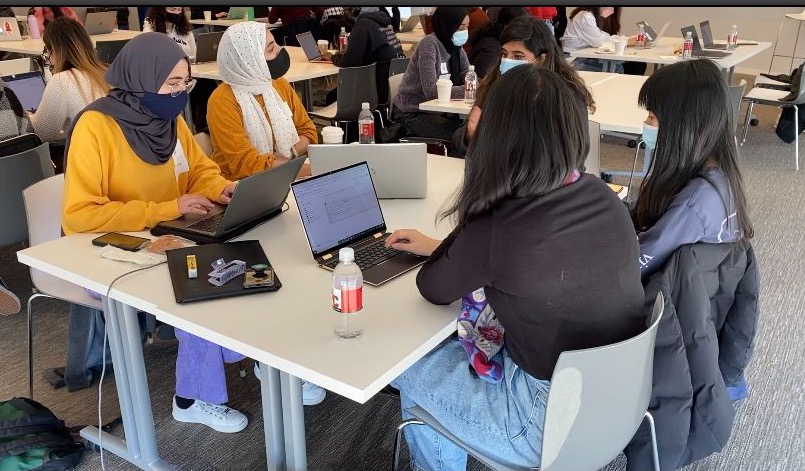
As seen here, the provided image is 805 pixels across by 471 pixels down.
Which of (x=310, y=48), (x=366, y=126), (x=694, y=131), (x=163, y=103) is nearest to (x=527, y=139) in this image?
(x=694, y=131)

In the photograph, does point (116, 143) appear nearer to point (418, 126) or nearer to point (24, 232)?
point (24, 232)

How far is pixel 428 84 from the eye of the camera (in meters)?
3.88

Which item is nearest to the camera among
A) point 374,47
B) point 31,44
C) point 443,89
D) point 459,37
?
point 443,89

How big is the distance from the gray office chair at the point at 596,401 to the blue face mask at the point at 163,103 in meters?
1.40

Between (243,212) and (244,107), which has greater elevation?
(244,107)

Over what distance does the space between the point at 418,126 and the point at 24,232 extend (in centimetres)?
199

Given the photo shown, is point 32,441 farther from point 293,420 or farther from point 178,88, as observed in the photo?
point 178,88

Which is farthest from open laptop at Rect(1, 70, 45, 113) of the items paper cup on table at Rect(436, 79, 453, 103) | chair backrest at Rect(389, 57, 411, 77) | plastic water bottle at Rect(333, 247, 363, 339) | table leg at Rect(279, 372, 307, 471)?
plastic water bottle at Rect(333, 247, 363, 339)

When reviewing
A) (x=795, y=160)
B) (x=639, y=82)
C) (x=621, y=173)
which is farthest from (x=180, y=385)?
(x=795, y=160)

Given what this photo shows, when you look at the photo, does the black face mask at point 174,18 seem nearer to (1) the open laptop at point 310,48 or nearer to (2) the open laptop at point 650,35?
(1) the open laptop at point 310,48

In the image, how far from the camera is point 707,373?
5.45ft

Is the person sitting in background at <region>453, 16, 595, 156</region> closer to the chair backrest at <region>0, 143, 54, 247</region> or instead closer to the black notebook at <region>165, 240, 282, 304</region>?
the black notebook at <region>165, 240, 282, 304</region>

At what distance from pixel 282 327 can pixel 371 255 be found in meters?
0.40

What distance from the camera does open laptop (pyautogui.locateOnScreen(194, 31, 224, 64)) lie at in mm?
4957
